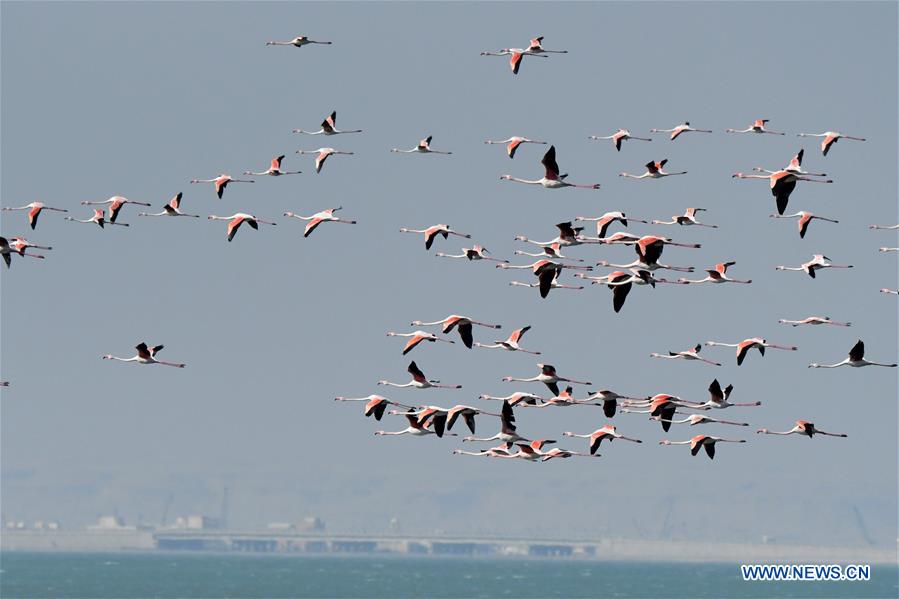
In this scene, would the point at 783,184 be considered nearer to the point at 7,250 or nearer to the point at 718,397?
the point at 718,397

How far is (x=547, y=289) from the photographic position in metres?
79.3

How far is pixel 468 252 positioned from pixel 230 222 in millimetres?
12615

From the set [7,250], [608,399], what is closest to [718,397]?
[608,399]

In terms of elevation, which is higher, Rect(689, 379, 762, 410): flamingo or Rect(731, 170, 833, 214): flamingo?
Rect(731, 170, 833, 214): flamingo

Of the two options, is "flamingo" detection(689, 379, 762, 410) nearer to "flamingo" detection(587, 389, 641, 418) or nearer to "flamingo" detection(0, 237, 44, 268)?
"flamingo" detection(587, 389, 641, 418)

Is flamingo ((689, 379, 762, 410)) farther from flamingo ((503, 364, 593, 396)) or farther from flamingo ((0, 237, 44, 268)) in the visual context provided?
flamingo ((0, 237, 44, 268))

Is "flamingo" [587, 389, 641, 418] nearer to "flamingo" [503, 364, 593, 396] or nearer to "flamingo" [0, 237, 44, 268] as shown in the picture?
"flamingo" [503, 364, 593, 396]

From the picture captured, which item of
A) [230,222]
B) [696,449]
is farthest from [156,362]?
[696,449]

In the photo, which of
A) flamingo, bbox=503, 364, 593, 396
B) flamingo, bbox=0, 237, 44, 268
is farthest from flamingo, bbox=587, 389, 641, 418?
flamingo, bbox=0, 237, 44, 268

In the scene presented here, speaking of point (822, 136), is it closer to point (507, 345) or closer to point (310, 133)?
point (507, 345)

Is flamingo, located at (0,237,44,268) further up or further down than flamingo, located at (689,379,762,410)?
further up

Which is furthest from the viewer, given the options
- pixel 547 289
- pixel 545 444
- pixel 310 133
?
pixel 310 133

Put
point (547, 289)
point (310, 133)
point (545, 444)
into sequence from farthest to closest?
point (310, 133) → point (545, 444) → point (547, 289)

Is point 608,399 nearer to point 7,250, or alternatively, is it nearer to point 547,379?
point 547,379
